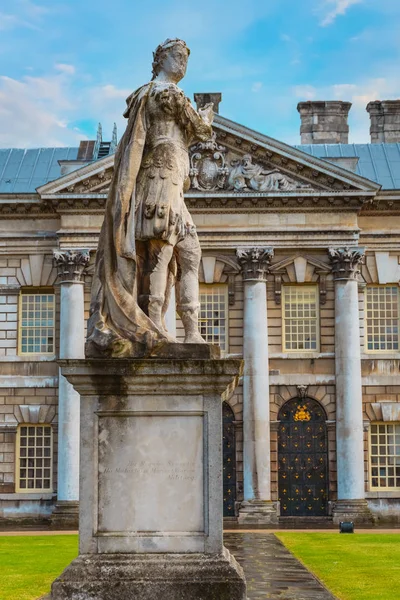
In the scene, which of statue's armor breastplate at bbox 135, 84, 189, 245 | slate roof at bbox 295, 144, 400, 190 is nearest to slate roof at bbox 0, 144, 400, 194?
slate roof at bbox 295, 144, 400, 190

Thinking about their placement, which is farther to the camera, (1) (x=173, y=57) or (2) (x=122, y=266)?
(1) (x=173, y=57)

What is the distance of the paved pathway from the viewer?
13509 mm

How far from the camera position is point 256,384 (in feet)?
127

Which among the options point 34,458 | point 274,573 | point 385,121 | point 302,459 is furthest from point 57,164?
point 274,573

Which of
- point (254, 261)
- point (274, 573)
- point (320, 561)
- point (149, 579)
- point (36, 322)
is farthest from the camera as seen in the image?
point (36, 322)

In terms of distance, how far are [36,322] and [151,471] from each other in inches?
1206

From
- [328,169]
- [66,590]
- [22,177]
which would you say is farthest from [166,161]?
[22,177]

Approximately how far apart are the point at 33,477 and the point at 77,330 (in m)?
5.33

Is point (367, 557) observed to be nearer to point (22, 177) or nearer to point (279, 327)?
point (279, 327)

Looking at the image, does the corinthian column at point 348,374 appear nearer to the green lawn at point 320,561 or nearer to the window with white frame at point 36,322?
the green lawn at point 320,561

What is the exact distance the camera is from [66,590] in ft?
32.4

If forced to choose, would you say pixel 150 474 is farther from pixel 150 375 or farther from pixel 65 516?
pixel 65 516

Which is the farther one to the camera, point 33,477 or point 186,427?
point 33,477

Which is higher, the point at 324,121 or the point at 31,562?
the point at 324,121
